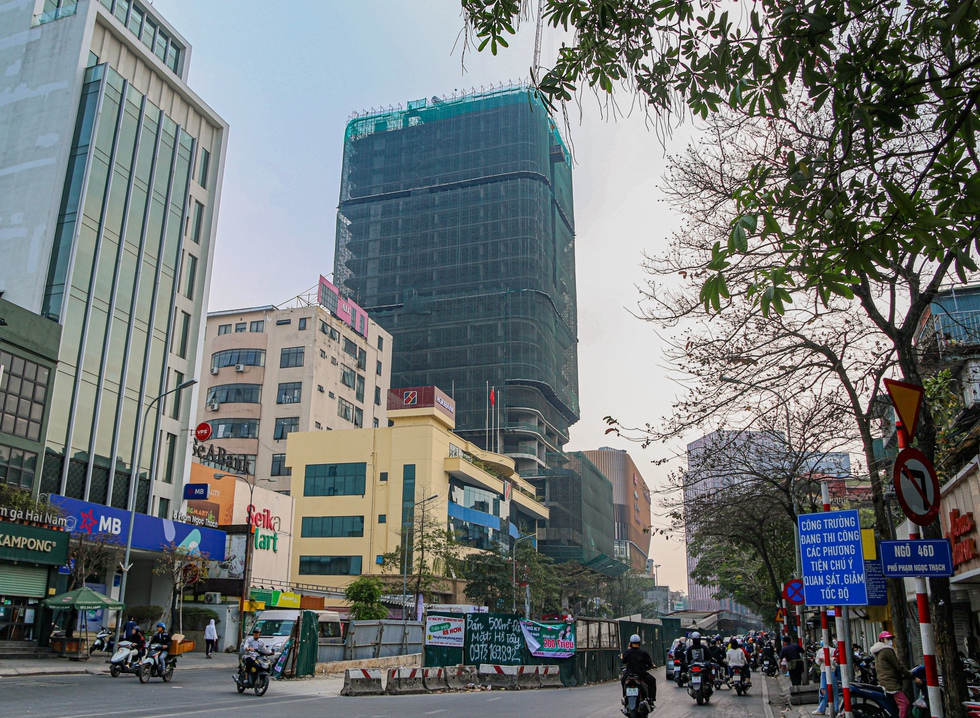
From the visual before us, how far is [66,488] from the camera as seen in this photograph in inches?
1359

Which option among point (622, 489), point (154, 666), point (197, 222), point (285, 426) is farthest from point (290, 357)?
point (622, 489)

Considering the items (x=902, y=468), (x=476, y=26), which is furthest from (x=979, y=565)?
(x=476, y=26)

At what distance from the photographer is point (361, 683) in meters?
20.0

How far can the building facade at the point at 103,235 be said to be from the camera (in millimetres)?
35875

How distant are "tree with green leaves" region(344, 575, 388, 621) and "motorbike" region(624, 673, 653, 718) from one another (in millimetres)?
30884

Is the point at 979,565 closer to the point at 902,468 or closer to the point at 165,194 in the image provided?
the point at 902,468

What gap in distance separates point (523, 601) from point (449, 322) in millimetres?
67824

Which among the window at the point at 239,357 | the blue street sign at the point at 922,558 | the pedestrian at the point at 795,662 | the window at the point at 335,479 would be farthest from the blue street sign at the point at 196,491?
the blue street sign at the point at 922,558

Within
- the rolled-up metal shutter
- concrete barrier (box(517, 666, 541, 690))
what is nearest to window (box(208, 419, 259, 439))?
the rolled-up metal shutter

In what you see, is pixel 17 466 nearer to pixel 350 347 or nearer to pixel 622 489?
pixel 350 347

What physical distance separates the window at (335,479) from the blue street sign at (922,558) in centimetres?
6408

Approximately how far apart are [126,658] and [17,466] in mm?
13493

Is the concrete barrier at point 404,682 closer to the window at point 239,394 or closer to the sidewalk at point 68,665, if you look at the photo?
the sidewalk at point 68,665

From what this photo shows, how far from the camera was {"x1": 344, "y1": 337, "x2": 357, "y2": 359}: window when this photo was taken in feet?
267
